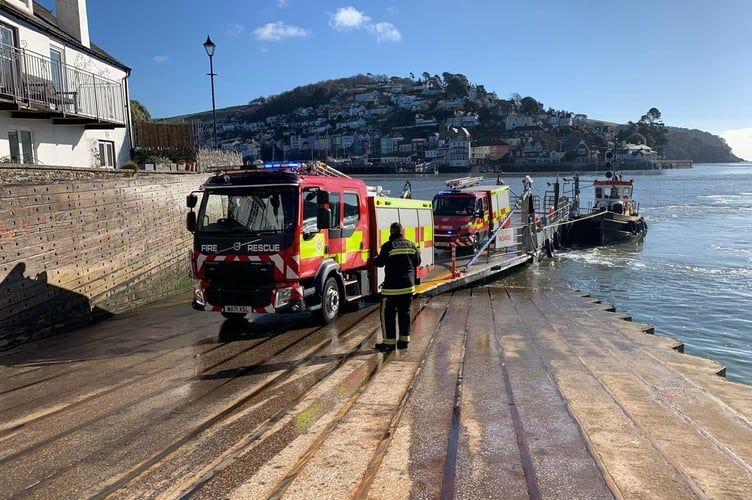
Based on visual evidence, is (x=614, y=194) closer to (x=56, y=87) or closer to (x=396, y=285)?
(x=56, y=87)

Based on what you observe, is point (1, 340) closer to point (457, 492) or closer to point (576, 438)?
point (457, 492)

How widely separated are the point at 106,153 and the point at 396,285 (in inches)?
601

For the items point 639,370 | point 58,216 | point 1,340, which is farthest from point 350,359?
point 58,216

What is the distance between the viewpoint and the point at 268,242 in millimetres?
8258

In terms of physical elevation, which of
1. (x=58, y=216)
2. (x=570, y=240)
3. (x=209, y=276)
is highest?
(x=58, y=216)

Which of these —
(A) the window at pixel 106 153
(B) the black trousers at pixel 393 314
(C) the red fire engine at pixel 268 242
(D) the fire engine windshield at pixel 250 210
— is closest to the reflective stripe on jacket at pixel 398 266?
(B) the black trousers at pixel 393 314

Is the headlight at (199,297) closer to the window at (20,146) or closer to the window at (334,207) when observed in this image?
the window at (334,207)

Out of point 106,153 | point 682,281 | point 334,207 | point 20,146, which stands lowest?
point 682,281

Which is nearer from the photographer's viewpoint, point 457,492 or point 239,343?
point 457,492

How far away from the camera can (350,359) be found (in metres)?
7.20

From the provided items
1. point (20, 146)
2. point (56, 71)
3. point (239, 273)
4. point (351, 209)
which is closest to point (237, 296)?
point (239, 273)

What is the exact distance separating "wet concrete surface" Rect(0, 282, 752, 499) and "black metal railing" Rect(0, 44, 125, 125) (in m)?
7.80

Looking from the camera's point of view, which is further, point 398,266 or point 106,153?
point 106,153

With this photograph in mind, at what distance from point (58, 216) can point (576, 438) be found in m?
9.01
